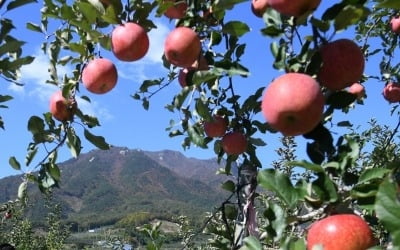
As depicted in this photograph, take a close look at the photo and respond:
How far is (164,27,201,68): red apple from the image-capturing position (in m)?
1.76

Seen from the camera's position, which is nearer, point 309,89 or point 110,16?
point 309,89

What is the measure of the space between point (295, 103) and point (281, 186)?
200mm

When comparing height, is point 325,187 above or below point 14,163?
below

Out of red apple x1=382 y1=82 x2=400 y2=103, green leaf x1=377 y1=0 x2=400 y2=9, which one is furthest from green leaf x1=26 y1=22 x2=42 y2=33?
red apple x1=382 y1=82 x2=400 y2=103

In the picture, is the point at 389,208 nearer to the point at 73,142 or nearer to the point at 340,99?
the point at 340,99

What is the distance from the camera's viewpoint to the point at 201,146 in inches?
89.1

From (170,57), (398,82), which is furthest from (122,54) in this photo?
(398,82)

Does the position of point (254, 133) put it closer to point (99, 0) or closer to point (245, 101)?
point (245, 101)

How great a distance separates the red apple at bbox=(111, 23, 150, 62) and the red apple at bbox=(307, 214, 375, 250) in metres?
1.01

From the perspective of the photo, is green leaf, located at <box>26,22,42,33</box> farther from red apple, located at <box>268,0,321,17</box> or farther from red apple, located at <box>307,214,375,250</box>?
red apple, located at <box>307,214,375,250</box>

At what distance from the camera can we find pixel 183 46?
1.75 m

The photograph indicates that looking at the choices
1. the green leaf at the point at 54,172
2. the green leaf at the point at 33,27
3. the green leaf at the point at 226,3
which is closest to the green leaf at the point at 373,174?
the green leaf at the point at 226,3

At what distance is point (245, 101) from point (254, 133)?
25cm

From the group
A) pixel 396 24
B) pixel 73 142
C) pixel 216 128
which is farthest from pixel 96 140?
pixel 396 24
